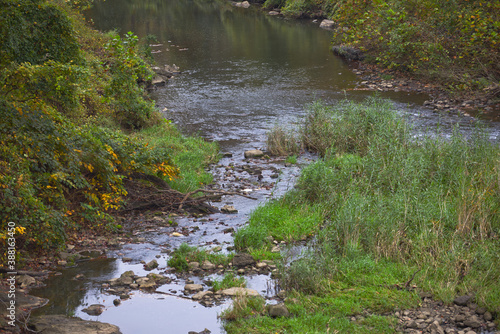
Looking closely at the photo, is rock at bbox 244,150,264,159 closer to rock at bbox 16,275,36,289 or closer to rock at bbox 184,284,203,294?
rock at bbox 184,284,203,294

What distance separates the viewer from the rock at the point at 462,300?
6395 millimetres

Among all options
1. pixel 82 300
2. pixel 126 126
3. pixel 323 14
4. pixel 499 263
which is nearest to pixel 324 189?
pixel 499 263

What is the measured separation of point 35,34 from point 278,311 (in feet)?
20.3

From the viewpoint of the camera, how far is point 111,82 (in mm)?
12344

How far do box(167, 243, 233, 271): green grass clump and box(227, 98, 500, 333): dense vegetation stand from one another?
23.7 inches

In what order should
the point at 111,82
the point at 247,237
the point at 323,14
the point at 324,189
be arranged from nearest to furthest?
the point at 247,237 < the point at 324,189 < the point at 111,82 < the point at 323,14

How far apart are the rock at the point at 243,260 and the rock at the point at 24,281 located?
297cm

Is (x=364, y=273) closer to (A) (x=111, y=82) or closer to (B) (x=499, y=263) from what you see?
(B) (x=499, y=263)

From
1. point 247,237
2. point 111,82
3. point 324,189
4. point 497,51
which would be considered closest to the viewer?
point 247,237

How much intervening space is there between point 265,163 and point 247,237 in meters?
4.82

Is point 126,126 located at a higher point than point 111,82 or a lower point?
lower

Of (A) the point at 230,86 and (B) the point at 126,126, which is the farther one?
(A) the point at 230,86

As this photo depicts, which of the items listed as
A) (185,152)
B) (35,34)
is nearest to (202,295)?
(35,34)

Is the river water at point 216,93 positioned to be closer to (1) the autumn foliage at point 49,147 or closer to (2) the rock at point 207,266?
(2) the rock at point 207,266
